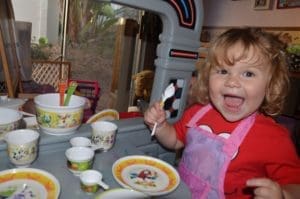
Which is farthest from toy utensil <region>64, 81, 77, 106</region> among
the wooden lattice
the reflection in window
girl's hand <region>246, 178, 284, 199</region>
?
the reflection in window

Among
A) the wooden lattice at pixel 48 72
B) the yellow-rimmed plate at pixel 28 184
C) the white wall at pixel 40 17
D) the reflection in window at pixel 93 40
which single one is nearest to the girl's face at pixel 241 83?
the yellow-rimmed plate at pixel 28 184

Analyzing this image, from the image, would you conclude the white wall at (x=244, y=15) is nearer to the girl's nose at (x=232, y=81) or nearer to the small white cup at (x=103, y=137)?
the girl's nose at (x=232, y=81)

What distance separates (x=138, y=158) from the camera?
750 millimetres

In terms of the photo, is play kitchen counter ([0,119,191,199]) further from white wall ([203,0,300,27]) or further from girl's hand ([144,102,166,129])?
white wall ([203,0,300,27])

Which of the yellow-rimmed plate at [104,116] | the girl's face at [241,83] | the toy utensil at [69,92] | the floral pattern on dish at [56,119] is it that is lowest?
the yellow-rimmed plate at [104,116]

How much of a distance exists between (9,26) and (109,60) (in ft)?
6.99

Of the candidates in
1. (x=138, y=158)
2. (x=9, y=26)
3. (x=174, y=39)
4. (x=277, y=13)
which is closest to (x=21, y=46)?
(x=9, y=26)

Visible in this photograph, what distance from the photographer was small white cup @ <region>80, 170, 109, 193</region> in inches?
22.9

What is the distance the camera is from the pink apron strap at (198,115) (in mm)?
934

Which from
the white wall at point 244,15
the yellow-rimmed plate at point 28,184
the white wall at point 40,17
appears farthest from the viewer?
the white wall at point 40,17

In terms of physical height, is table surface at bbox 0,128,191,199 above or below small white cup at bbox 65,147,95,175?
below

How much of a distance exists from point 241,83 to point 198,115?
22 cm

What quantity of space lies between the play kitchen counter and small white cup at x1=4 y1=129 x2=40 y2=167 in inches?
1.4

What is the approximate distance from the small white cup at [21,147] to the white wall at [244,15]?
228 centimetres
